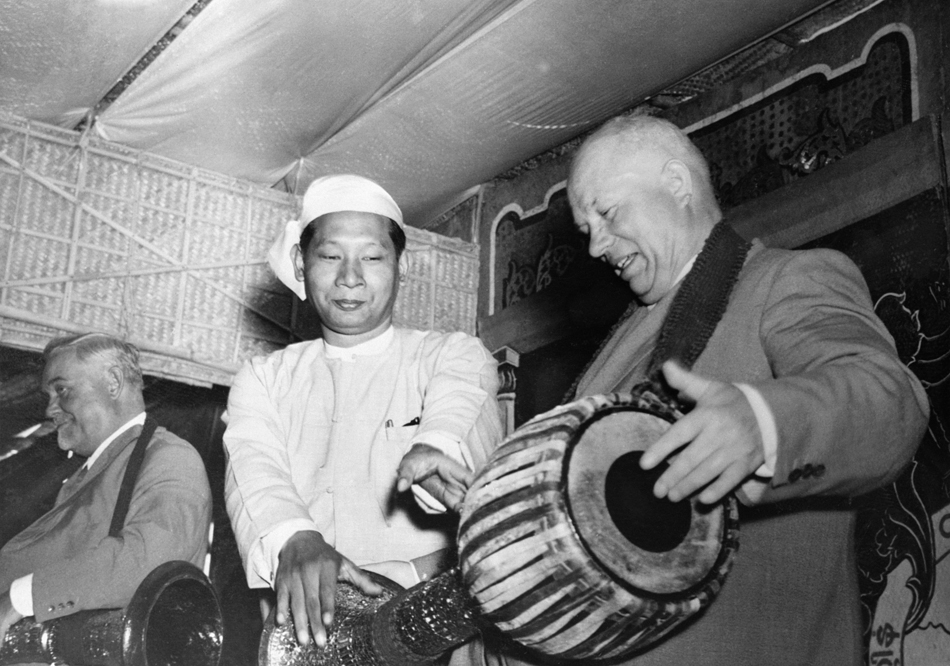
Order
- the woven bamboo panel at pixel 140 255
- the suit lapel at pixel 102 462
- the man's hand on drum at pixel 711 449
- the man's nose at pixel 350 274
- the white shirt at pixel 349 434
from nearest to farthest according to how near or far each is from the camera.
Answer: the man's hand on drum at pixel 711 449, the white shirt at pixel 349 434, the man's nose at pixel 350 274, the suit lapel at pixel 102 462, the woven bamboo panel at pixel 140 255

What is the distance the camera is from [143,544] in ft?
8.80

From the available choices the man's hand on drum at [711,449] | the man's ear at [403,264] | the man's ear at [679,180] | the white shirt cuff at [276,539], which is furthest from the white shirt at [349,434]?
the man's hand on drum at [711,449]

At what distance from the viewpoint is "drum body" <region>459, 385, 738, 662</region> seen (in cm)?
109

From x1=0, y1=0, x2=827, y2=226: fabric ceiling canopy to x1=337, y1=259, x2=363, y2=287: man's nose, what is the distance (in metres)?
1.61

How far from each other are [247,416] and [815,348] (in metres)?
1.26

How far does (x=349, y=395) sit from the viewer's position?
88.0 inches

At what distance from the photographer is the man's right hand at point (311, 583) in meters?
1.66

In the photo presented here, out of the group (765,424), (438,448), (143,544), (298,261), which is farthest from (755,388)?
(143,544)

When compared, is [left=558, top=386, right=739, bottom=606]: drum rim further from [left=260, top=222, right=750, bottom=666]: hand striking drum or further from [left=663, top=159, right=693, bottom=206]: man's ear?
[left=663, top=159, right=693, bottom=206]: man's ear

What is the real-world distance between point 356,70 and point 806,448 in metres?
3.16

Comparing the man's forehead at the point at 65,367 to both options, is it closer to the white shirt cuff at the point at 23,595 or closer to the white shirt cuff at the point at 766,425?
the white shirt cuff at the point at 23,595

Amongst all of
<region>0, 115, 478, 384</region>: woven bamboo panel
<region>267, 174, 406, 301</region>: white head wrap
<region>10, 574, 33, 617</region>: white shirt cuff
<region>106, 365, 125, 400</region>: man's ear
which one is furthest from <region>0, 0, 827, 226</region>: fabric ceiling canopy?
<region>10, 574, 33, 617</region>: white shirt cuff

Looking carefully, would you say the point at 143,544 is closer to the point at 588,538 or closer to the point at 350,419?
the point at 350,419

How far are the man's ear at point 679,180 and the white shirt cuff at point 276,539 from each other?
0.86 meters
